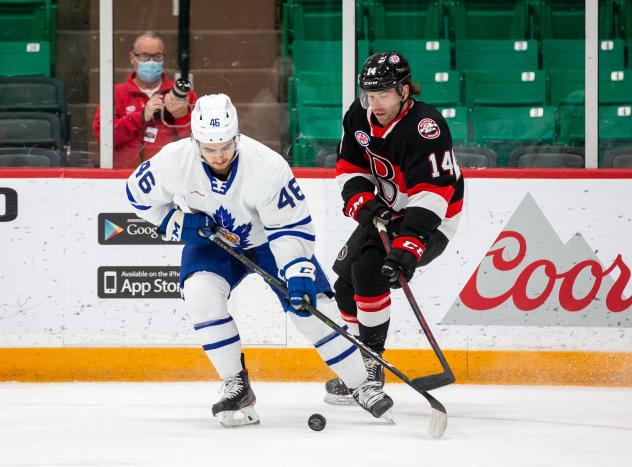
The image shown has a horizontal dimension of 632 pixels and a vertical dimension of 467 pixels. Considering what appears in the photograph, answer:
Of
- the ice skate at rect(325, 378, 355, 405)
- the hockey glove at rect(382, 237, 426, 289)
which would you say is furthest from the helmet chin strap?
the ice skate at rect(325, 378, 355, 405)

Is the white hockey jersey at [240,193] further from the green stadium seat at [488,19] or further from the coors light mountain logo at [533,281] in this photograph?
the green stadium seat at [488,19]

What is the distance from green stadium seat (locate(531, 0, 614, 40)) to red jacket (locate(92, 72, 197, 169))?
1.57 meters

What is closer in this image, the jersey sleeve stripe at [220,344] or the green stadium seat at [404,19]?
the jersey sleeve stripe at [220,344]

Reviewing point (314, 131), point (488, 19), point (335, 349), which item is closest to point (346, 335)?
point (335, 349)

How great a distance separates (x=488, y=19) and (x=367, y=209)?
1.46m

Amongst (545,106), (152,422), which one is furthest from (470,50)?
(152,422)

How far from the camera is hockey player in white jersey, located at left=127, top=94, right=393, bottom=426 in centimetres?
371

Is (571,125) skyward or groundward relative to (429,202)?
skyward

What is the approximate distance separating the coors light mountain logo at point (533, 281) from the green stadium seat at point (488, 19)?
78 cm

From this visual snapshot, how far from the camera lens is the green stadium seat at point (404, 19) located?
17.0 ft

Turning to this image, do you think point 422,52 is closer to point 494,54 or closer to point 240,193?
point 494,54

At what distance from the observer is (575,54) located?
5176 millimetres

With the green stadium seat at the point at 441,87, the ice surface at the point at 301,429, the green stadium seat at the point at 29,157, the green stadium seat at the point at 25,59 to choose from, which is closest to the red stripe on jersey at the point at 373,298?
the ice surface at the point at 301,429

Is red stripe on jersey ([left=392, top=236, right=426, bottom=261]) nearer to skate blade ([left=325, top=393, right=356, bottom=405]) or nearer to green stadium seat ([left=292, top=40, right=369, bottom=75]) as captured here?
skate blade ([left=325, top=393, right=356, bottom=405])
